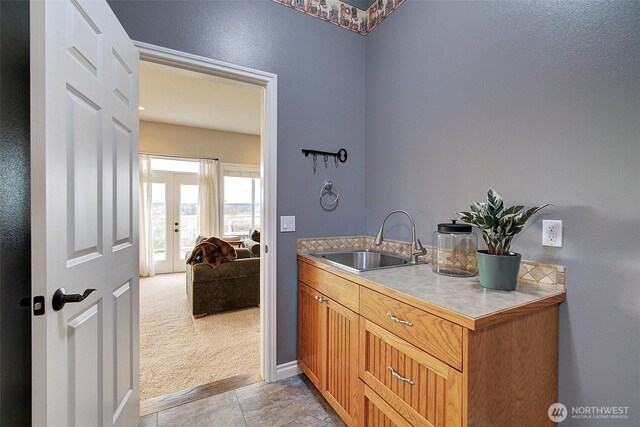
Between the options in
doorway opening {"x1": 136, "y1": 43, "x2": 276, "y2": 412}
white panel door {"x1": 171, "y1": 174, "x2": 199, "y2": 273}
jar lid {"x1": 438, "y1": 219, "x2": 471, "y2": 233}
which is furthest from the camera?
white panel door {"x1": 171, "y1": 174, "x2": 199, "y2": 273}

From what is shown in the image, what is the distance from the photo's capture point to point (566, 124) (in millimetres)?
1124

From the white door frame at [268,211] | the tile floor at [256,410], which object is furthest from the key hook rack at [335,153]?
the tile floor at [256,410]

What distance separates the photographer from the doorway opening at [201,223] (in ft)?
6.20

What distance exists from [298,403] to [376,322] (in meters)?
0.92

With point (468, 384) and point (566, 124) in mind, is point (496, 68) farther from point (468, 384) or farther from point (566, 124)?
point (468, 384)

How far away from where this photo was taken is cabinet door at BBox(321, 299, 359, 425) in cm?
138

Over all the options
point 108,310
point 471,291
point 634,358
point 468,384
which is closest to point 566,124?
point 471,291

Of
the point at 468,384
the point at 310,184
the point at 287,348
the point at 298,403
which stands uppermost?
the point at 310,184

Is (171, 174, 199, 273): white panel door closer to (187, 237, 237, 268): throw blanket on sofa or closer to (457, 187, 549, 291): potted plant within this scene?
(187, 237, 237, 268): throw blanket on sofa

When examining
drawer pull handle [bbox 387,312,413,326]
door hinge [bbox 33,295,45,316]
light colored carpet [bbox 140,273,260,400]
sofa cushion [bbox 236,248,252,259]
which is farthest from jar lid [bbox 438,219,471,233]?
sofa cushion [bbox 236,248,252,259]

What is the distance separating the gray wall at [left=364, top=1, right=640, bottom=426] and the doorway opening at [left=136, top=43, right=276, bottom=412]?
111 cm

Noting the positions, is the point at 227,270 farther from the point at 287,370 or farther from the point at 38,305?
the point at 38,305

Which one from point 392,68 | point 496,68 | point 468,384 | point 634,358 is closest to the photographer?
point 468,384

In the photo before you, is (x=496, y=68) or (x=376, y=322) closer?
(x=376, y=322)
